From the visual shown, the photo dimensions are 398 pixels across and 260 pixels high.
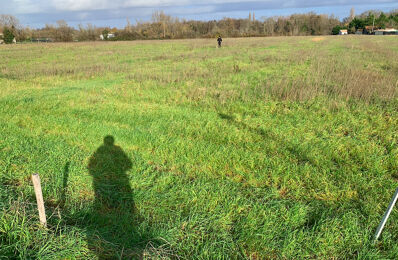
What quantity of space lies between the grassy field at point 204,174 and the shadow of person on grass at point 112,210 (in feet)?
0.05

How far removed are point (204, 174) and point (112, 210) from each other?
1423 mm

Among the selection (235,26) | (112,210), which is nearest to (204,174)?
(112,210)

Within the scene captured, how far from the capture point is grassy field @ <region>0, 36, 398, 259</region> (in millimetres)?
2650

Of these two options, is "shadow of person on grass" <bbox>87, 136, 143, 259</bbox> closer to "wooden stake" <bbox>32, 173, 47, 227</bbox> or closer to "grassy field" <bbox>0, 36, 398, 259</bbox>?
"grassy field" <bbox>0, 36, 398, 259</bbox>

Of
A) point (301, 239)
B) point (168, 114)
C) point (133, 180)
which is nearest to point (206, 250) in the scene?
point (301, 239)

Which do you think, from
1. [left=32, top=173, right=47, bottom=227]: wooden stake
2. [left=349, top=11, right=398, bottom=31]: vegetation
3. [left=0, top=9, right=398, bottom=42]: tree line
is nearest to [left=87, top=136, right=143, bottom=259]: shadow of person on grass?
[left=32, top=173, right=47, bottom=227]: wooden stake

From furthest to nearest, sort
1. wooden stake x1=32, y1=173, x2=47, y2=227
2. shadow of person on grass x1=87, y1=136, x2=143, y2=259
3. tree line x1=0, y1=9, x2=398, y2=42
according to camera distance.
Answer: tree line x1=0, y1=9, x2=398, y2=42, shadow of person on grass x1=87, y1=136, x2=143, y2=259, wooden stake x1=32, y1=173, x2=47, y2=227

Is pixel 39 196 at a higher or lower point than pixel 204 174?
higher

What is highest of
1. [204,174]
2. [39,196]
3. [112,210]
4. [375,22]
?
[375,22]

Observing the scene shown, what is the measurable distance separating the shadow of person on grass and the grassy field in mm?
17

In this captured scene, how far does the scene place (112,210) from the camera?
3283 mm

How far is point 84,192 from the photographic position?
3596 millimetres

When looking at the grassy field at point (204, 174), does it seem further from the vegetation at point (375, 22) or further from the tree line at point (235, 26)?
the vegetation at point (375, 22)

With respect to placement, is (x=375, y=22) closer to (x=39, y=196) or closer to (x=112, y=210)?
(x=112, y=210)
